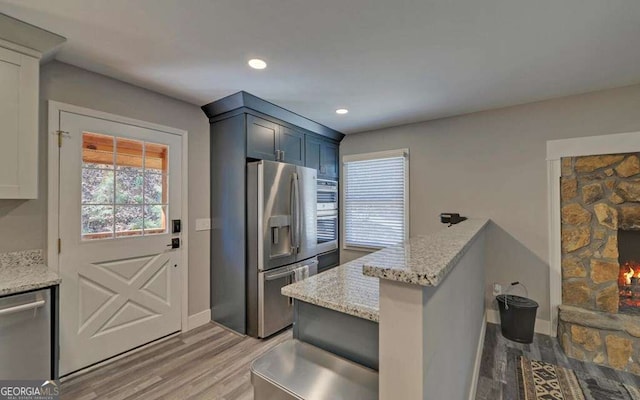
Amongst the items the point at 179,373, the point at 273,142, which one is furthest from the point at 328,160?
the point at 179,373

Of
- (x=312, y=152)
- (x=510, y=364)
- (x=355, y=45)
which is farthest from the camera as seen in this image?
(x=312, y=152)

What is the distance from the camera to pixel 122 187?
2.43 meters

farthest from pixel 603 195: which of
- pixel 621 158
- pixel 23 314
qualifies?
pixel 23 314

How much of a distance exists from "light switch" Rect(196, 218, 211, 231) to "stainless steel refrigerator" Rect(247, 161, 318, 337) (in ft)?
2.08

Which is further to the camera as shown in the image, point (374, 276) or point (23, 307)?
point (23, 307)

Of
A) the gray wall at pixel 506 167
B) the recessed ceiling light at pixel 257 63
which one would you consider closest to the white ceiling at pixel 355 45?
the recessed ceiling light at pixel 257 63

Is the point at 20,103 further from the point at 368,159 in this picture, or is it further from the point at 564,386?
the point at 564,386

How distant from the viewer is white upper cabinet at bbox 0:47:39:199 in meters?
1.68

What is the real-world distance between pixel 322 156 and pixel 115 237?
2.58 m

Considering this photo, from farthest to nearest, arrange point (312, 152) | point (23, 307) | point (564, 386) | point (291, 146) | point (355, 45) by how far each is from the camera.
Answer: point (312, 152) < point (291, 146) < point (564, 386) < point (355, 45) < point (23, 307)

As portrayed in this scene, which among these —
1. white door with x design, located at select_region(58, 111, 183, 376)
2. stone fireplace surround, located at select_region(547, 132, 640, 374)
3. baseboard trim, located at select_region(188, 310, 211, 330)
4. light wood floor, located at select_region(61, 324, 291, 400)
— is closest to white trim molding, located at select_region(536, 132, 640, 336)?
stone fireplace surround, located at select_region(547, 132, 640, 374)

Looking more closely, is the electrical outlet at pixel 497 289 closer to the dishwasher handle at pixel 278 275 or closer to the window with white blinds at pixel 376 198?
A: the window with white blinds at pixel 376 198

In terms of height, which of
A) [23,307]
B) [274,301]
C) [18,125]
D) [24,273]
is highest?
[18,125]

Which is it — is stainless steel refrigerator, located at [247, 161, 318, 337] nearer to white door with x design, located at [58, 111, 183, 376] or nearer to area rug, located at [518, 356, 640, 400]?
white door with x design, located at [58, 111, 183, 376]
